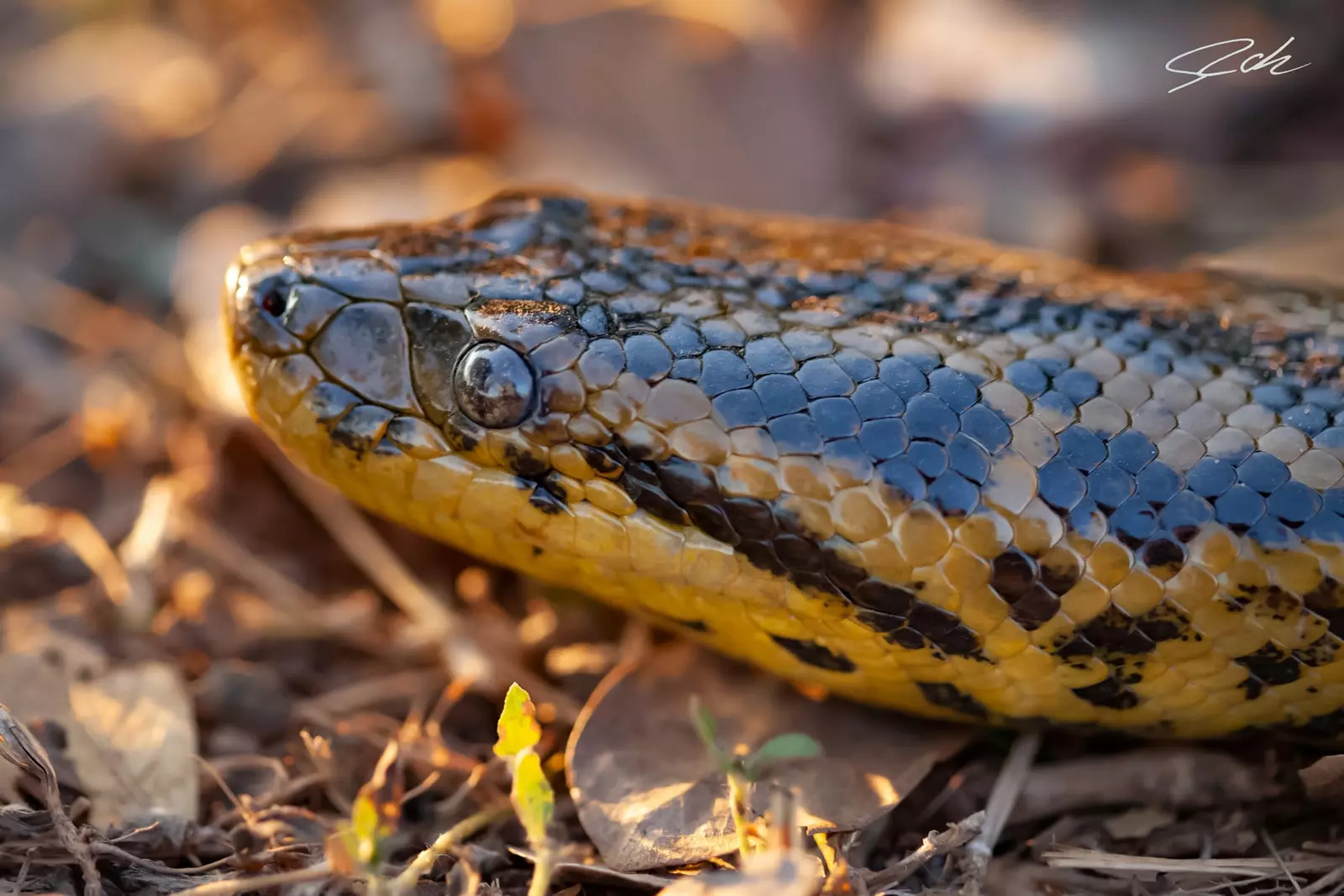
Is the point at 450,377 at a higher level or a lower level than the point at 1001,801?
higher

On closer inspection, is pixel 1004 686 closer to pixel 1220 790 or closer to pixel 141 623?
pixel 1220 790

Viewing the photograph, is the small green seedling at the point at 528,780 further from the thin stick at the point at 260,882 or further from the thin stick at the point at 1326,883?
the thin stick at the point at 1326,883

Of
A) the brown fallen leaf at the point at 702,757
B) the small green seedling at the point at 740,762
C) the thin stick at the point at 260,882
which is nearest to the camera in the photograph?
the thin stick at the point at 260,882

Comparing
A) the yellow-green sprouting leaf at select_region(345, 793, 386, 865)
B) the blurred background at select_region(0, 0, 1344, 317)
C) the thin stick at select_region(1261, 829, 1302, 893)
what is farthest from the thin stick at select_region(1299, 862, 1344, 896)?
the blurred background at select_region(0, 0, 1344, 317)

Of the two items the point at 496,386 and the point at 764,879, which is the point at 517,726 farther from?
the point at 496,386

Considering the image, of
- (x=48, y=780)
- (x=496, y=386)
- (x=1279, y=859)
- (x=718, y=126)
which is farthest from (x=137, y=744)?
(x=718, y=126)

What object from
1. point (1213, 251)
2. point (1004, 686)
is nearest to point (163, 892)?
point (1004, 686)

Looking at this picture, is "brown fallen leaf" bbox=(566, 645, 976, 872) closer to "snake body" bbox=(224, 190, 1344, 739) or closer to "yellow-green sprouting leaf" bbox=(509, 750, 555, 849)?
"snake body" bbox=(224, 190, 1344, 739)

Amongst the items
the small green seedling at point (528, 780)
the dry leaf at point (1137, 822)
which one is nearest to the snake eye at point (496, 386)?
the small green seedling at point (528, 780)
